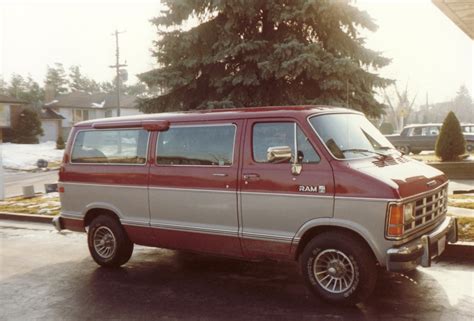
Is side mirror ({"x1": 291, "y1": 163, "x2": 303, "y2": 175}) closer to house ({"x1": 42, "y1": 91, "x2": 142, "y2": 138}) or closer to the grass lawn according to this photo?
the grass lawn

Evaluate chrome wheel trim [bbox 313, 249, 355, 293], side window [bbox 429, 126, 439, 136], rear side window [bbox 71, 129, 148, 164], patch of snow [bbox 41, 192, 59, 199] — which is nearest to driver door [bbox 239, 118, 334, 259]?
chrome wheel trim [bbox 313, 249, 355, 293]

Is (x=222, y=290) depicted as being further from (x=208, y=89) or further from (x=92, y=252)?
(x=208, y=89)

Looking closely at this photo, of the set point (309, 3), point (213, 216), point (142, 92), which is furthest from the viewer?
point (142, 92)

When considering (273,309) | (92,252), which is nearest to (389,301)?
(273,309)

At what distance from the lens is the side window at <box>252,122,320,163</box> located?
5477 millimetres

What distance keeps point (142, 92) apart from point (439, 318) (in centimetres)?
9108

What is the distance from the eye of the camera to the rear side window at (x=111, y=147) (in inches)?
270

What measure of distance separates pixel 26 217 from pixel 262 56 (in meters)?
7.40

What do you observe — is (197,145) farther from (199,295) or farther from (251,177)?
(199,295)

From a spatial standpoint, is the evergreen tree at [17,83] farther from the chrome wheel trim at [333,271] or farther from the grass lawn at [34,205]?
the chrome wheel trim at [333,271]

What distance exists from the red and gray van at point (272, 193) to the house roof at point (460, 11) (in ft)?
16.8

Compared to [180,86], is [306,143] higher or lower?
lower

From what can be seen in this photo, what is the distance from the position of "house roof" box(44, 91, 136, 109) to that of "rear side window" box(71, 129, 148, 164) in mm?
58287

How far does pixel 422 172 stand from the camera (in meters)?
5.70
